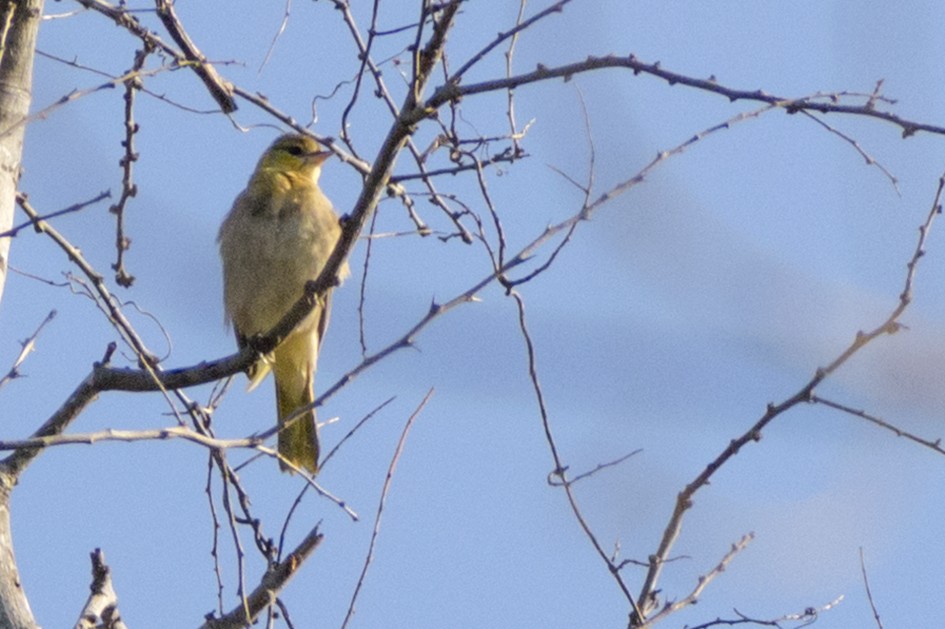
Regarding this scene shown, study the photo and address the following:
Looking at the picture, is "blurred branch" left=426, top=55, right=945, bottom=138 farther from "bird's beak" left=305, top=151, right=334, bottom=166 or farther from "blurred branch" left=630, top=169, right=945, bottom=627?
"bird's beak" left=305, top=151, right=334, bottom=166

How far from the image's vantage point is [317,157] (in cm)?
603

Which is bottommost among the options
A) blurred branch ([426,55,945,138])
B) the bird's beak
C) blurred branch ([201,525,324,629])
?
blurred branch ([201,525,324,629])

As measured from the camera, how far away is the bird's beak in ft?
19.8

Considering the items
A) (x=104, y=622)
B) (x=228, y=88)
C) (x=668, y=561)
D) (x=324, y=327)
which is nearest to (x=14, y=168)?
(x=228, y=88)

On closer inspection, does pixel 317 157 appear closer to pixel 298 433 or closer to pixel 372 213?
pixel 298 433

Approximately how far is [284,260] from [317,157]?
80 cm

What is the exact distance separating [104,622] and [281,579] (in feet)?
1.60

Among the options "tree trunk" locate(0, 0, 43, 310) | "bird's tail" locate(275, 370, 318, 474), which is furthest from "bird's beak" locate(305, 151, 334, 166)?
"tree trunk" locate(0, 0, 43, 310)

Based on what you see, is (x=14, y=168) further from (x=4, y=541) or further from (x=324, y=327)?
(x=324, y=327)

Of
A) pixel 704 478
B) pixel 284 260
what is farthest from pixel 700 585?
pixel 284 260

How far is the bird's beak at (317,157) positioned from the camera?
19.8 feet

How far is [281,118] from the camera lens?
4.12 metres

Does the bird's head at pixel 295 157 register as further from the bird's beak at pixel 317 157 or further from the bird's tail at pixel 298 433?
the bird's tail at pixel 298 433

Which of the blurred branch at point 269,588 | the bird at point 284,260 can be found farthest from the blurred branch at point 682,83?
the bird at point 284,260
